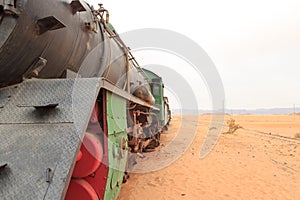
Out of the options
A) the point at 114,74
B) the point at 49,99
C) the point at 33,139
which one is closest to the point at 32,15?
the point at 49,99

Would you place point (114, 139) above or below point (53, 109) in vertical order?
below

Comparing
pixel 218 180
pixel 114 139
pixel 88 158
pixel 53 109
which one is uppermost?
pixel 53 109

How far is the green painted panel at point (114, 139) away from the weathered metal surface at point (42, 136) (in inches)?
23.1

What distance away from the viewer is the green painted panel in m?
2.41

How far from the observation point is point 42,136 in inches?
64.1

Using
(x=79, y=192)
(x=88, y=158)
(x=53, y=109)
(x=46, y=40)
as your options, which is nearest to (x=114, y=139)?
(x=88, y=158)

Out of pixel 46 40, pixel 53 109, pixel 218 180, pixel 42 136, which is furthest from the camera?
pixel 218 180

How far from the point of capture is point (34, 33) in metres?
1.96

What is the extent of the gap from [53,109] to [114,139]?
96cm

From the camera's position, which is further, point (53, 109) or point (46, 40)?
point (46, 40)

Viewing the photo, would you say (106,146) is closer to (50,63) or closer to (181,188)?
(50,63)

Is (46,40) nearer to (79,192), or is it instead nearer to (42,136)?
(42,136)

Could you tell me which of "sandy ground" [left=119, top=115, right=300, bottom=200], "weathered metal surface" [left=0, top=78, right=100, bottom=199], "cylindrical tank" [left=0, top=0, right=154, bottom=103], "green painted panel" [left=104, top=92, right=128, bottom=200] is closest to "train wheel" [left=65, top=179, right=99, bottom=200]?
"green painted panel" [left=104, top=92, right=128, bottom=200]

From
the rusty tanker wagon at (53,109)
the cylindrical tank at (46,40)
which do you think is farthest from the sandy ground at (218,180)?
the cylindrical tank at (46,40)
